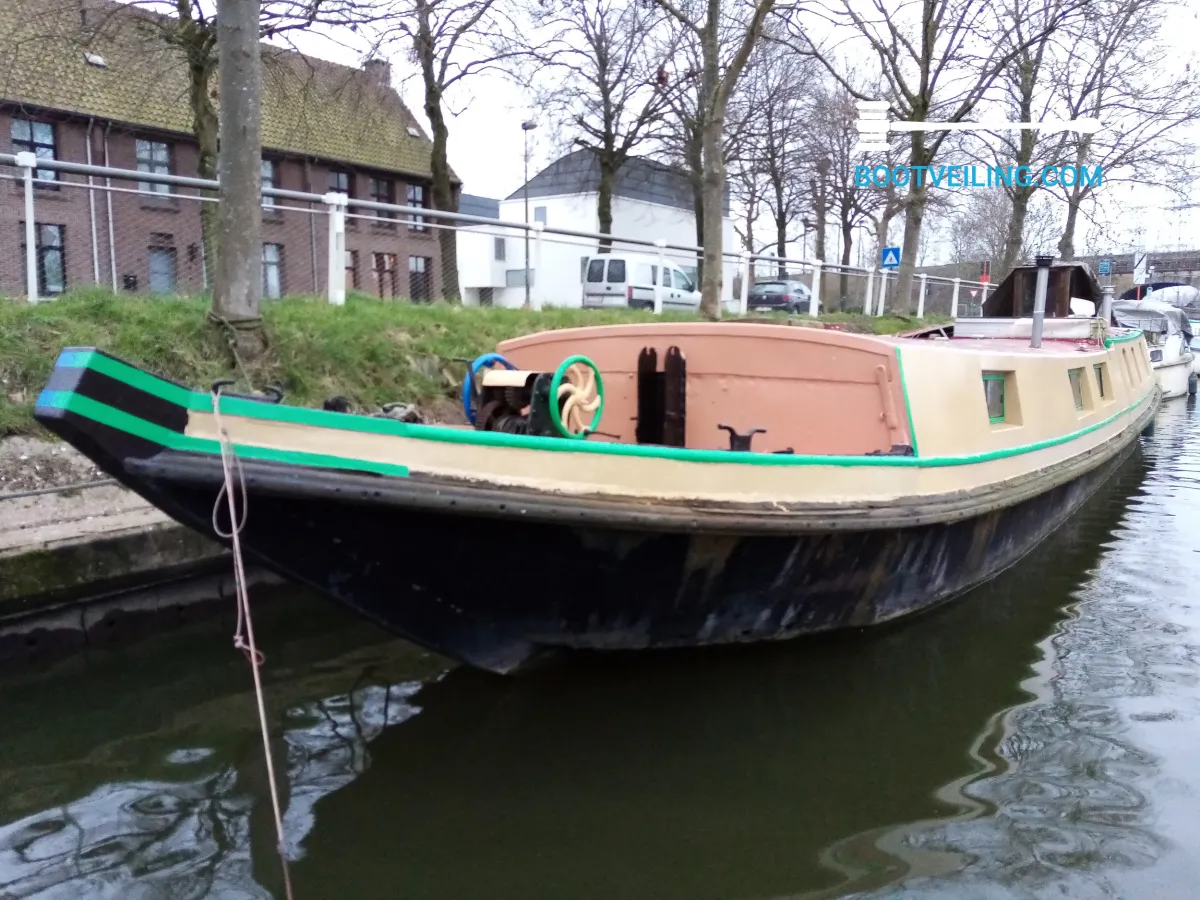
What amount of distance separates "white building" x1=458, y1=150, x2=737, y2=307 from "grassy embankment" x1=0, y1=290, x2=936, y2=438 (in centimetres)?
242

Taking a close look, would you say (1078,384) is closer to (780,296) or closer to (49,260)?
(49,260)

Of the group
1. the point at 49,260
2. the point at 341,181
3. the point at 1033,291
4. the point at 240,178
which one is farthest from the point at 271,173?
the point at 240,178

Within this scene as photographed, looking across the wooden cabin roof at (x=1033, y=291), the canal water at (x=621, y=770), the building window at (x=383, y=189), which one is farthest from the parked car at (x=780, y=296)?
the canal water at (x=621, y=770)

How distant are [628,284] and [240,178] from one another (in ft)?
27.7

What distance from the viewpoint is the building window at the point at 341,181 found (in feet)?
89.4

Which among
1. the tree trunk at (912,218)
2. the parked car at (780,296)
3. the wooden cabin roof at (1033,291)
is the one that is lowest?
the wooden cabin roof at (1033,291)

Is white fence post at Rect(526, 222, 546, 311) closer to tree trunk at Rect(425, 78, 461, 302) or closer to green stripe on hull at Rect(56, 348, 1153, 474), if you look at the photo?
tree trunk at Rect(425, 78, 461, 302)

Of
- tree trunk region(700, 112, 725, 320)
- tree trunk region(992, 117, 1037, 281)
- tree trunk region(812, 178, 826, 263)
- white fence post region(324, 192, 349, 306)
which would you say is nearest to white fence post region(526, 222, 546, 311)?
tree trunk region(700, 112, 725, 320)

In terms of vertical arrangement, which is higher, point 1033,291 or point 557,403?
point 1033,291

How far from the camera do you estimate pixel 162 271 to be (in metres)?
8.73

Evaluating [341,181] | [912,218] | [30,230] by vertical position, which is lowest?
[30,230]

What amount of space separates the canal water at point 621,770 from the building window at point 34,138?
61.6ft

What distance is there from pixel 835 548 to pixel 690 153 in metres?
23.1

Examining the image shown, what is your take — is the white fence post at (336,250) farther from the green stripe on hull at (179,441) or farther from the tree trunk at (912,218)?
the tree trunk at (912,218)
